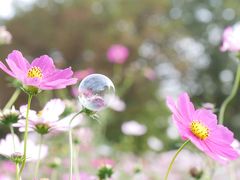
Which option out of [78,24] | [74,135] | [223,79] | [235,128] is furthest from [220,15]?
[74,135]

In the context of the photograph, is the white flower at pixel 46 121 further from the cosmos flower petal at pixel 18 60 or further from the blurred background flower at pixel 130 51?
Answer: the blurred background flower at pixel 130 51

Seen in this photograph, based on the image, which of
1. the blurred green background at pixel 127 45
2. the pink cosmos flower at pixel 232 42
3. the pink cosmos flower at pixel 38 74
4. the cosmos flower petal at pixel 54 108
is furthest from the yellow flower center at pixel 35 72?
the blurred green background at pixel 127 45

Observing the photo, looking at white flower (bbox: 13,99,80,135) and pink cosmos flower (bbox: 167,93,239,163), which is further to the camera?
white flower (bbox: 13,99,80,135)

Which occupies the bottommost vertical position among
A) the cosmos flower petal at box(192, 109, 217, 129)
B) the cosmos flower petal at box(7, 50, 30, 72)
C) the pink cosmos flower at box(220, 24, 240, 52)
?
the pink cosmos flower at box(220, 24, 240, 52)

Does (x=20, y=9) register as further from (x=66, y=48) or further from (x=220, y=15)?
(x=220, y=15)

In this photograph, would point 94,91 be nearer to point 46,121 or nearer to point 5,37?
point 46,121

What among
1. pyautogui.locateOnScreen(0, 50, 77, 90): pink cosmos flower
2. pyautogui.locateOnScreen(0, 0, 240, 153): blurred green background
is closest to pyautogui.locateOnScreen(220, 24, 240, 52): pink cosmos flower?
pyautogui.locateOnScreen(0, 50, 77, 90): pink cosmos flower

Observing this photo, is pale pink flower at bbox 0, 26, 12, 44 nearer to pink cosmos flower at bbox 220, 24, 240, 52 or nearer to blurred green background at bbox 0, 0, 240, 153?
pink cosmos flower at bbox 220, 24, 240, 52

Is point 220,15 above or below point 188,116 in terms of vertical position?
below
